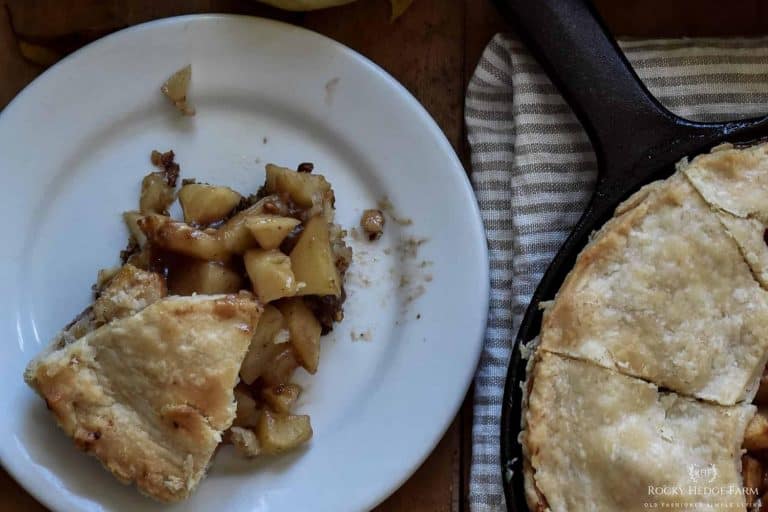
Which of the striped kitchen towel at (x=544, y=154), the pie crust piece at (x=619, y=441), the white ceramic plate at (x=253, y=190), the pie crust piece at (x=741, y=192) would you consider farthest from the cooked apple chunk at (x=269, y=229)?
the pie crust piece at (x=741, y=192)

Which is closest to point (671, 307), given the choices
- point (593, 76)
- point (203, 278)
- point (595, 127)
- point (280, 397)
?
point (595, 127)

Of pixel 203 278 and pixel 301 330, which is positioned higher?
pixel 203 278

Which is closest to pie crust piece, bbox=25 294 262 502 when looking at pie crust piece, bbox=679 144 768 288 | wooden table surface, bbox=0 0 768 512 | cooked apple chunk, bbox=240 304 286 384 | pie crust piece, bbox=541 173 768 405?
cooked apple chunk, bbox=240 304 286 384

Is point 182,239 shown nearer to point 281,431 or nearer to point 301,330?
point 301,330

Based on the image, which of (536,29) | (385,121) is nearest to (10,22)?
(385,121)

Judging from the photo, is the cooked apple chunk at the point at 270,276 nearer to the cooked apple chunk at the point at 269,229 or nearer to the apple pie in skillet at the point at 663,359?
the cooked apple chunk at the point at 269,229

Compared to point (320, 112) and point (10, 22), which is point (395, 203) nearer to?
point (320, 112)
